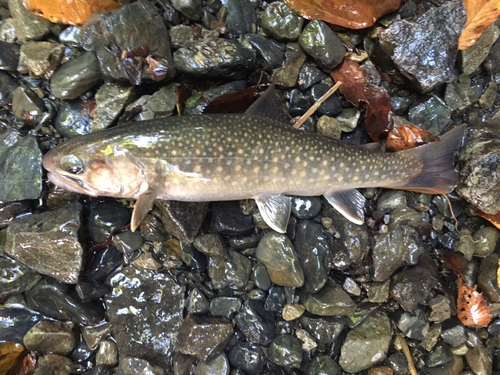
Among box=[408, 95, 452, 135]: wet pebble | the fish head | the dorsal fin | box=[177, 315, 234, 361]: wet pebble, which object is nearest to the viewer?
the fish head

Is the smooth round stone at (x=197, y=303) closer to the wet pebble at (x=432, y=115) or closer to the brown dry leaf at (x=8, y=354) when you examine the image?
the brown dry leaf at (x=8, y=354)

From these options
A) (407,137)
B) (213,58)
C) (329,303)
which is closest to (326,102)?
(407,137)

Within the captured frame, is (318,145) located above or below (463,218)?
above

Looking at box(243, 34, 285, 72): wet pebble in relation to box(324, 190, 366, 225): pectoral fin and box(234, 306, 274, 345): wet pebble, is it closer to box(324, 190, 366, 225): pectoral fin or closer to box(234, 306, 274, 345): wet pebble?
box(324, 190, 366, 225): pectoral fin

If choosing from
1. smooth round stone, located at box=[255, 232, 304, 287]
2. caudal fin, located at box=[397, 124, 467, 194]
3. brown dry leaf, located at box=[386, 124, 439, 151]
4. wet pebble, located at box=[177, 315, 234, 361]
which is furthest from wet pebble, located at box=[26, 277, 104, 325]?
brown dry leaf, located at box=[386, 124, 439, 151]

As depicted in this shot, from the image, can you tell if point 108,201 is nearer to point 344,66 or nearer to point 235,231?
point 235,231

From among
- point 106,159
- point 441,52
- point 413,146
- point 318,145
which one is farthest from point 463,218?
point 106,159
